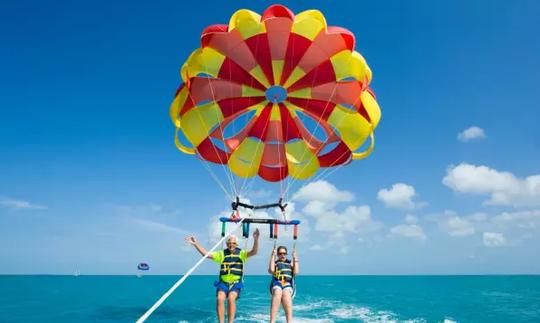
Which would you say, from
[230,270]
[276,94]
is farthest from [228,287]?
[276,94]

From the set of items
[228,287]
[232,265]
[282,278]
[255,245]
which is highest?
[255,245]

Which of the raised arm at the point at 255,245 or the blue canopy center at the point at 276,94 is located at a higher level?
the blue canopy center at the point at 276,94

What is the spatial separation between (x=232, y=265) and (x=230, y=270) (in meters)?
0.08

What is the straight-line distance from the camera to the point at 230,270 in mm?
6430

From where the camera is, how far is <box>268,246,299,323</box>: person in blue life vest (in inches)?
254

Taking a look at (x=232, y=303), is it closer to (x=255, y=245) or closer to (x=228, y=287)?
(x=228, y=287)

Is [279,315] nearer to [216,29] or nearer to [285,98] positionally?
[285,98]

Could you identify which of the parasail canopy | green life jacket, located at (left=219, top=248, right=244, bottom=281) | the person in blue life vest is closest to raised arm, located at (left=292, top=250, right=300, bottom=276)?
the person in blue life vest

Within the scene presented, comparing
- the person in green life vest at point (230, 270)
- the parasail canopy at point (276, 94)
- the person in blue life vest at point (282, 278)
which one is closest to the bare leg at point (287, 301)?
the person in blue life vest at point (282, 278)

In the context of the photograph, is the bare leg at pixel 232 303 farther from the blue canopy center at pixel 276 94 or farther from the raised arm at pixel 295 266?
the blue canopy center at pixel 276 94

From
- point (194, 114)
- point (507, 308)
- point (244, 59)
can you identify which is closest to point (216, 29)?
point (244, 59)

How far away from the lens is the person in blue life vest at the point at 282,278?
6.45 m

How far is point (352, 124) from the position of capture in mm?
8953

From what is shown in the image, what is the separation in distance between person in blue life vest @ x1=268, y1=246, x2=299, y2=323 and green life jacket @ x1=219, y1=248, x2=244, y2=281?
48cm
